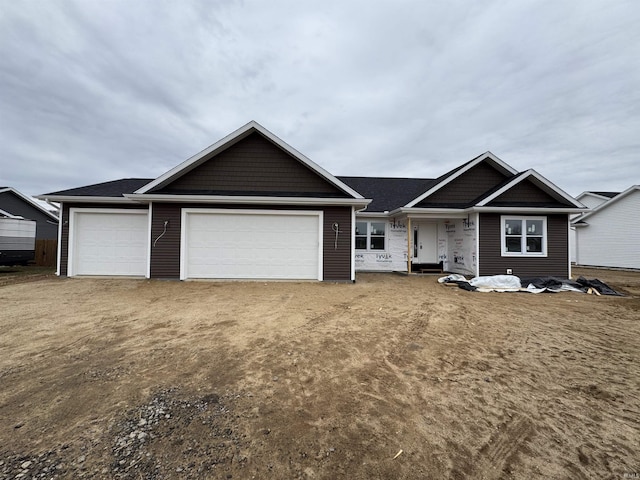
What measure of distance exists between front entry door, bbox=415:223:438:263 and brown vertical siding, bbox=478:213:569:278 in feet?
8.51

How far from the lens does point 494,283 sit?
374 inches

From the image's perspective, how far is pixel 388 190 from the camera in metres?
15.7

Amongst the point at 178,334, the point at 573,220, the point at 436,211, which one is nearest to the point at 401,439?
the point at 178,334

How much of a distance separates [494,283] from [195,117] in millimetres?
20636

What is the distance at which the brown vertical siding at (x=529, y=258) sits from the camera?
1122cm

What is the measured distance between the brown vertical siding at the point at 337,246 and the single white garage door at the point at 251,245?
0.26m

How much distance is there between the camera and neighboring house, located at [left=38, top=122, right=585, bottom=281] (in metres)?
9.77

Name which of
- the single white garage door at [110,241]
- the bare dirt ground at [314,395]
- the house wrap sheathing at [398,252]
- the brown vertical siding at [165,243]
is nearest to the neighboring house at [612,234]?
the house wrap sheathing at [398,252]

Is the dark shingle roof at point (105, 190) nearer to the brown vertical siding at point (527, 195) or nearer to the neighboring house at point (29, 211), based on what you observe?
the neighboring house at point (29, 211)

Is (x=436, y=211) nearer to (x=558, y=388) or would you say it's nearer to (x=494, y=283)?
(x=494, y=283)

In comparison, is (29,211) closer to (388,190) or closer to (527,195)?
(388,190)

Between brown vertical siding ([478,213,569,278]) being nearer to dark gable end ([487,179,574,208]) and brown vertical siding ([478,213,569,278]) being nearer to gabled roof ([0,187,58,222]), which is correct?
dark gable end ([487,179,574,208])

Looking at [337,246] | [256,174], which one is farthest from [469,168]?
[256,174]

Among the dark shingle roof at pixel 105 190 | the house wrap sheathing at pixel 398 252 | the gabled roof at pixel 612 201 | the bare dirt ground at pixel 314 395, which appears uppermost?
the gabled roof at pixel 612 201
